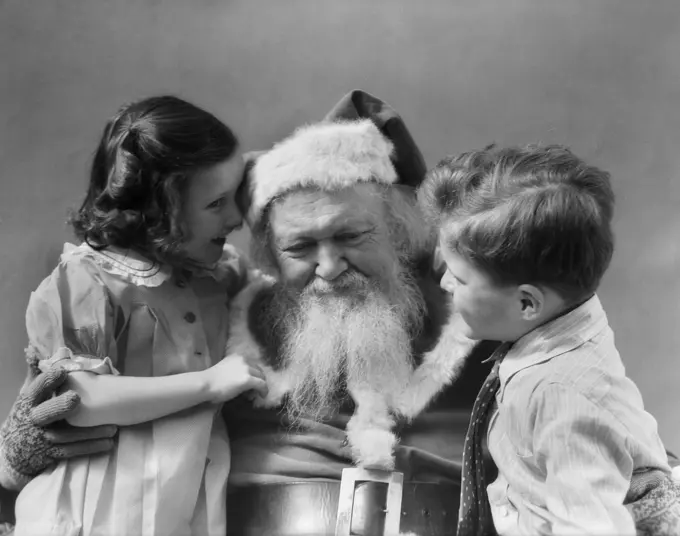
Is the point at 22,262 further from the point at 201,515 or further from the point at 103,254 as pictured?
the point at 201,515

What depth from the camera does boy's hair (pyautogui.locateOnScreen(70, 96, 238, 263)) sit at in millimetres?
1729

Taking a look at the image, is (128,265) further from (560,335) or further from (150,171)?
(560,335)

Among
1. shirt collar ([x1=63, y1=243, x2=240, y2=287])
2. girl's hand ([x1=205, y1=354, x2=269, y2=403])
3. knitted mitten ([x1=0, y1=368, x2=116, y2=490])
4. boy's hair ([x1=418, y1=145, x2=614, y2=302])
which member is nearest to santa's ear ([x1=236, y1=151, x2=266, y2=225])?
shirt collar ([x1=63, y1=243, x2=240, y2=287])

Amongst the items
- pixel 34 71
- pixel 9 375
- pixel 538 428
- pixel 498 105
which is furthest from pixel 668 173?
pixel 9 375

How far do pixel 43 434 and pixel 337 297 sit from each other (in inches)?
28.0

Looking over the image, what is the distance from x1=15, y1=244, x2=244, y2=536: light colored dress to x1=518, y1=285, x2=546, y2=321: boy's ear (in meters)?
0.76

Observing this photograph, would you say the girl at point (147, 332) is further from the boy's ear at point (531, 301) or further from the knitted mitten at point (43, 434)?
the boy's ear at point (531, 301)

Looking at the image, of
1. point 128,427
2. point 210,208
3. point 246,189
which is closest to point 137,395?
point 128,427

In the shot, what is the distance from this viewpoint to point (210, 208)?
180cm

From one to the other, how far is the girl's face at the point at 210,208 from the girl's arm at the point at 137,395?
1.08 ft

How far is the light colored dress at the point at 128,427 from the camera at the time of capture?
158 cm

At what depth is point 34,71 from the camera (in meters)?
2.42

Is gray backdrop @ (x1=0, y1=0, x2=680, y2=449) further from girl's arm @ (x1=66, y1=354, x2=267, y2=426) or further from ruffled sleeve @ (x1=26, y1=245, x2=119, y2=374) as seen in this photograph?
girl's arm @ (x1=66, y1=354, x2=267, y2=426)

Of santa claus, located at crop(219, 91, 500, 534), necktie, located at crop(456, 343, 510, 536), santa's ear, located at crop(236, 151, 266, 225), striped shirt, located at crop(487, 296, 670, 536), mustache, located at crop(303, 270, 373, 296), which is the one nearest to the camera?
striped shirt, located at crop(487, 296, 670, 536)
